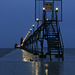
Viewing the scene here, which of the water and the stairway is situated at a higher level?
the stairway

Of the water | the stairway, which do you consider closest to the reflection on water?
the water

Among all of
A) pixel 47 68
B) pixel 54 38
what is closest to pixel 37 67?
pixel 47 68

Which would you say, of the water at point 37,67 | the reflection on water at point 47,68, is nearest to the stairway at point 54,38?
the water at point 37,67

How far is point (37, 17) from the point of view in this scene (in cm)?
3091

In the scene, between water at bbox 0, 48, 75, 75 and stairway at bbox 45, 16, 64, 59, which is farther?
stairway at bbox 45, 16, 64, 59

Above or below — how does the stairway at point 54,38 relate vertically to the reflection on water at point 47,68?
above

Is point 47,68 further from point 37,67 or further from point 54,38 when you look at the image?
point 54,38

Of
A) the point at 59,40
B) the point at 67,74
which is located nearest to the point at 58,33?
the point at 59,40

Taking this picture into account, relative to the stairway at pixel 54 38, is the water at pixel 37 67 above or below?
below

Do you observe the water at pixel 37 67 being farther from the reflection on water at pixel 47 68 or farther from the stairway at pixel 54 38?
the stairway at pixel 54 38

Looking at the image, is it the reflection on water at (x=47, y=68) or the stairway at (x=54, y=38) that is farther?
the stairway at (x=54, y=38)

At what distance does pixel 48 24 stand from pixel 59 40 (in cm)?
309

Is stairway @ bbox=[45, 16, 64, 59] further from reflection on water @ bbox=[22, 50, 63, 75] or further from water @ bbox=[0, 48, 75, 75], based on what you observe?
reflection on water @ bbox=[22, 50, 63, 75]

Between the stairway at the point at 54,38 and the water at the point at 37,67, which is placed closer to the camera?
the water at the point at 37,67
